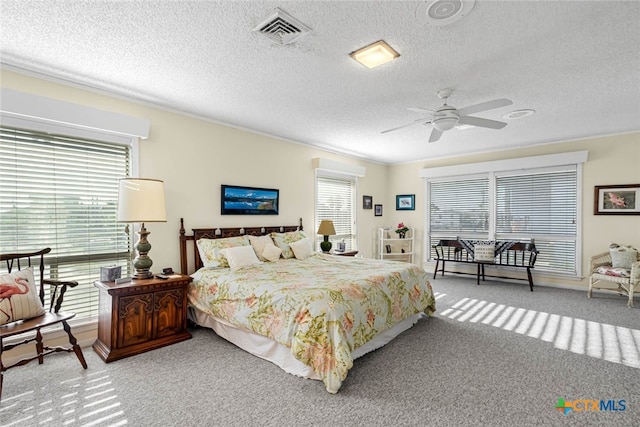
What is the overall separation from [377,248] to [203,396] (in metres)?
5.26

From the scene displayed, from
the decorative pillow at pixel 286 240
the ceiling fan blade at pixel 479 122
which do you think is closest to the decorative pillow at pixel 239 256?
the decorative pillow at pixel 286 240

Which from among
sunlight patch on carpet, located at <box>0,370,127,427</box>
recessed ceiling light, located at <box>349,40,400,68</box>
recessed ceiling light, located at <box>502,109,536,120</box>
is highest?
recessed ceiling light, located at <box>349,40,400,68</box>

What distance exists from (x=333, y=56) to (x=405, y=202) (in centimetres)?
506

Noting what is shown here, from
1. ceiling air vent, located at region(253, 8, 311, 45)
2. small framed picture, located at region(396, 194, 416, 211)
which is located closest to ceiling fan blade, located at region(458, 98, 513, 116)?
ceiling air vent, located at region(253, 8, 311, 45)

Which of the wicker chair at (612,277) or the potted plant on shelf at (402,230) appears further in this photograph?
the potted plant on shelf at (402,230)

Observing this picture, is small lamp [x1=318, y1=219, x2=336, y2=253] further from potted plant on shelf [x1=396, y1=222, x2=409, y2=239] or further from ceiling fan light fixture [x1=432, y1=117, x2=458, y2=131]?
ceiling fan light fixture [x1=432, y1=117, x2=458, y2=131]

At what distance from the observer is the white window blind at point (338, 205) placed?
18.7ft

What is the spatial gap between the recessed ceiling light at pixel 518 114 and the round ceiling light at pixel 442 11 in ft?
7.56

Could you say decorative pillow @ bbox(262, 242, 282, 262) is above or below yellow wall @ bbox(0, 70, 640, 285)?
below

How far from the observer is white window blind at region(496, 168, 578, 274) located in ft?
17.4

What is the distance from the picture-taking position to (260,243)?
13.5ft

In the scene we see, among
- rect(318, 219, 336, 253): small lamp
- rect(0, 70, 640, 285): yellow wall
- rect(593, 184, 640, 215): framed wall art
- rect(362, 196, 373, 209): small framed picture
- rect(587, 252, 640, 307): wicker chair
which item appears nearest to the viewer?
rect(0, 70, 640, 285): yellow wall

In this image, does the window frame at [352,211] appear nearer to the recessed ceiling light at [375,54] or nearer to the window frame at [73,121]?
the window frame at [73,121]

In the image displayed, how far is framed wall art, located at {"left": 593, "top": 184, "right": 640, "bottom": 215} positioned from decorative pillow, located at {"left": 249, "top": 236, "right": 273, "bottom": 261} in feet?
16.9
